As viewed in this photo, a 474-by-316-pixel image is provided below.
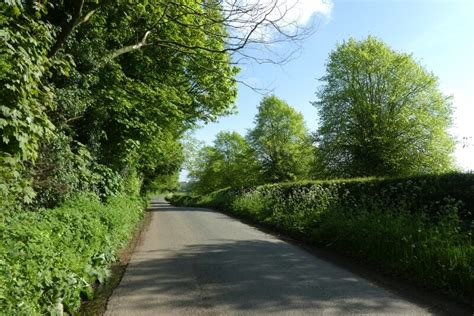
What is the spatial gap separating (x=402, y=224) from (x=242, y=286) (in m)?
4.09

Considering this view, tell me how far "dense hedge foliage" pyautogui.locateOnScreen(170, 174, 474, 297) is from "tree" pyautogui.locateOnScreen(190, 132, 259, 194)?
38.0 metres

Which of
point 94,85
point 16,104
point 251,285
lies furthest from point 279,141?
point 16,104

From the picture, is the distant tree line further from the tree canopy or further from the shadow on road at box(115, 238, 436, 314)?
the shadow on road at box(115, 238, 436, 314)

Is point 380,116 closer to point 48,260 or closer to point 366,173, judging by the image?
point 366,173

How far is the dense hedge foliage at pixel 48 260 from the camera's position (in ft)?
13.0

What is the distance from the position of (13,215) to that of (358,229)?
7.47 m

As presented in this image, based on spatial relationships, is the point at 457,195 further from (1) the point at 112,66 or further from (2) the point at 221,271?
(1) the point at 112,66

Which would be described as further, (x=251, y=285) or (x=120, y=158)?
(x=120, y=158)

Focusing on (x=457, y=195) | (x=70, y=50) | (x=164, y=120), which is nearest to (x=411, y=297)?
(x=457, y=195)

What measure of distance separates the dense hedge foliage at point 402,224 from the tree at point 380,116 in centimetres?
1616

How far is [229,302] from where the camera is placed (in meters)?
5.91

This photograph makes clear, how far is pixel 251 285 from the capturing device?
681cm

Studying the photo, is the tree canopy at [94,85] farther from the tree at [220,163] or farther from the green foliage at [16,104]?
the tree at [220,163]

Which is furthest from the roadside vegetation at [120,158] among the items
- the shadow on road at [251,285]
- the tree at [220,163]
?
the tree at [220,163]
